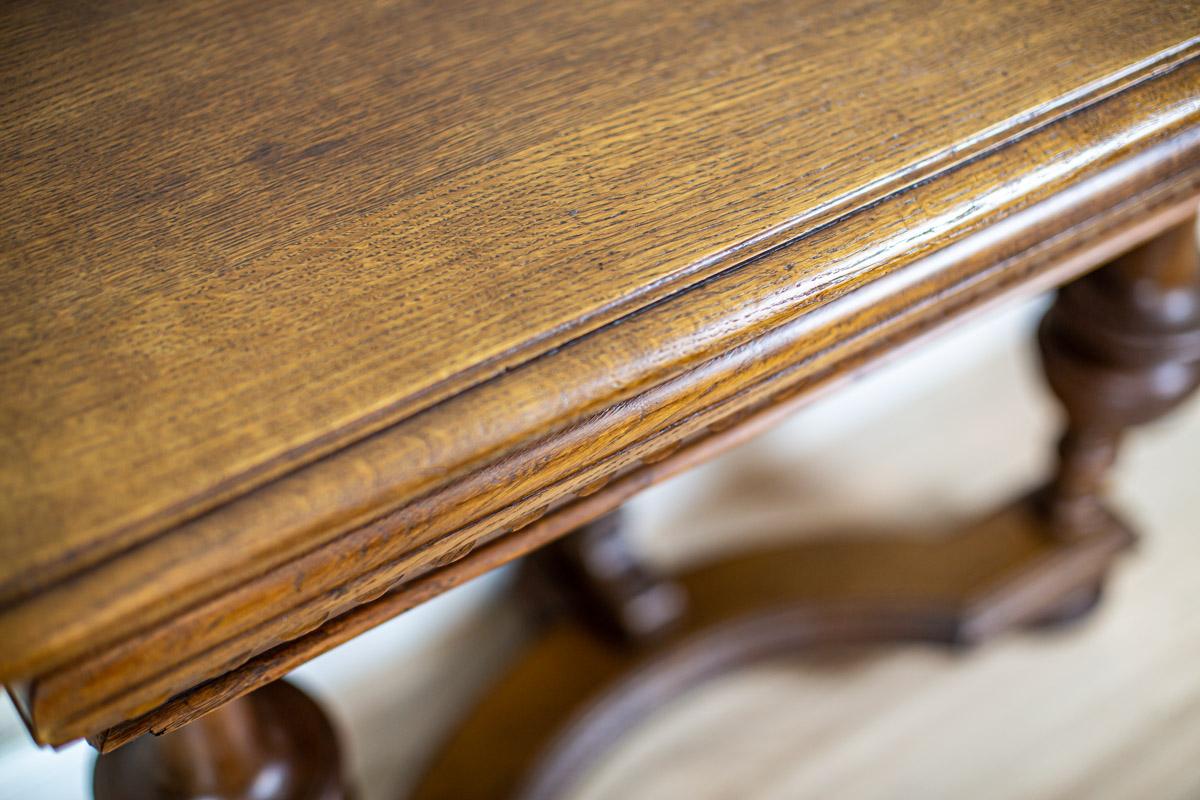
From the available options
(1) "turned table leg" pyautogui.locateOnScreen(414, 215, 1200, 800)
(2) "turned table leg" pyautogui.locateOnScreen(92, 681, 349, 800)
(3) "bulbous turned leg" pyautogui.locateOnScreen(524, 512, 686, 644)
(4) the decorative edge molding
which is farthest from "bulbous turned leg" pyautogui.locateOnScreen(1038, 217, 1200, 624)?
(2) "turned table leg" pyautogui.locateOnScreen(92, 681, 349, 800)

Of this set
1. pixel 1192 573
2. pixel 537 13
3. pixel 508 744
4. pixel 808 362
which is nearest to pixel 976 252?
pixel 808 362

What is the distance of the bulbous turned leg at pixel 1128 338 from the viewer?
58cm

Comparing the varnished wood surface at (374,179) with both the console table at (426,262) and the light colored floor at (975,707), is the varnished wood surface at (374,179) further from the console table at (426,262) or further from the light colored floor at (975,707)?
the light colored floor at (975,707)

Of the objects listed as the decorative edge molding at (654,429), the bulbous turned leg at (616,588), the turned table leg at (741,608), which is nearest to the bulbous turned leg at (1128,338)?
the turned table leg at (741,608)

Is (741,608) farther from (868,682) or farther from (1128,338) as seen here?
(1128,338)

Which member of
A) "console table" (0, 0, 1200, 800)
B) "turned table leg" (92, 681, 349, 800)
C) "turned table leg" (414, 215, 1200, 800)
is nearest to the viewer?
"console table" (0, 0, 1200, 800)

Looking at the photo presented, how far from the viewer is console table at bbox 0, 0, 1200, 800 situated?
0.27 meters

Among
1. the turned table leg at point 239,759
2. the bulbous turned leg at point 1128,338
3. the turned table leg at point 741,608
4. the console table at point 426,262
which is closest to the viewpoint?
the console table at point 426,262

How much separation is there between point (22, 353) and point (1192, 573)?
0.87 meters

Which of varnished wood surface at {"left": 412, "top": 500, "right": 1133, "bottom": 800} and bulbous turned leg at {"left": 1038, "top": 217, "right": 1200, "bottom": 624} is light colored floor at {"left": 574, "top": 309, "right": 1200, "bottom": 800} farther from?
bulbous turned leg at {"left": 1038, "top": 217, "right": 1200, "bottom": 624}

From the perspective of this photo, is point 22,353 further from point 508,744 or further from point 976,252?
point 508,744

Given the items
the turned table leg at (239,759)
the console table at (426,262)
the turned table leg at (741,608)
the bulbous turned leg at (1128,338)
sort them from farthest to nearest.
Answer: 1. the turned table leg at (741,608)
2. the bulbous turned leg at (1128,338)
3. the turned table leg at (239,759)
4. the console table at (426,262)

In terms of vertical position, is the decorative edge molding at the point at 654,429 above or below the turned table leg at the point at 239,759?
below

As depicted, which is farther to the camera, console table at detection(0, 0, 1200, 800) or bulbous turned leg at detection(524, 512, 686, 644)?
bulbous turned leg at detection(524, 512, 686, 644)
